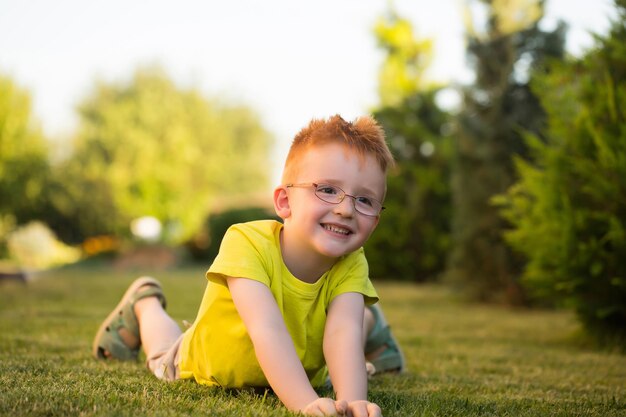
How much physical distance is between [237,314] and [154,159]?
28.6m

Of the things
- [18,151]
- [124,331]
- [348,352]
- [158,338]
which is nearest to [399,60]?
[18,151]

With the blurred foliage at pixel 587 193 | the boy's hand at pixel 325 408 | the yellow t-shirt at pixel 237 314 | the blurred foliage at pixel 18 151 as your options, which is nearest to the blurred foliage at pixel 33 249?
the blurred foliage at pixel 18 151

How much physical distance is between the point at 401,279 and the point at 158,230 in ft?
42.5

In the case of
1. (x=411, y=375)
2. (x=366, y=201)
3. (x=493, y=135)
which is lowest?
(x=411, y=375)

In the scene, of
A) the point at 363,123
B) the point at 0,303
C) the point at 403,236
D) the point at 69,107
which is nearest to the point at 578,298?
the point at 363,123

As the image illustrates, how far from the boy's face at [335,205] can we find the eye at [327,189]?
→ 1cm

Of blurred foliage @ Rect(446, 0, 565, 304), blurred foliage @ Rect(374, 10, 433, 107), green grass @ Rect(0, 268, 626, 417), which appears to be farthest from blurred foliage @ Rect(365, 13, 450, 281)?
A: green grass @ Rect(0, 268, 626, 417)

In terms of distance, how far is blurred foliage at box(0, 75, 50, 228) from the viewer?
12.4 m

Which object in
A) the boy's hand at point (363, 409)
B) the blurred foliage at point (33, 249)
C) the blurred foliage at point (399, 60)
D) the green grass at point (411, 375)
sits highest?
the blurred foliage at point (399, 60)

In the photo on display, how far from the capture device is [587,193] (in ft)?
17.0

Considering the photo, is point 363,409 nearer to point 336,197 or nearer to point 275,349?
point 275,349

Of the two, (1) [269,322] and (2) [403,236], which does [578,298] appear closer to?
(1) [269,322]

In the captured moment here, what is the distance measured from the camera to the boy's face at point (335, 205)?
2508 mm

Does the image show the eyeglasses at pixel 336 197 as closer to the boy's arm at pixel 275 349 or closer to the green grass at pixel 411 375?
the boy's arm at pixel 275 349
